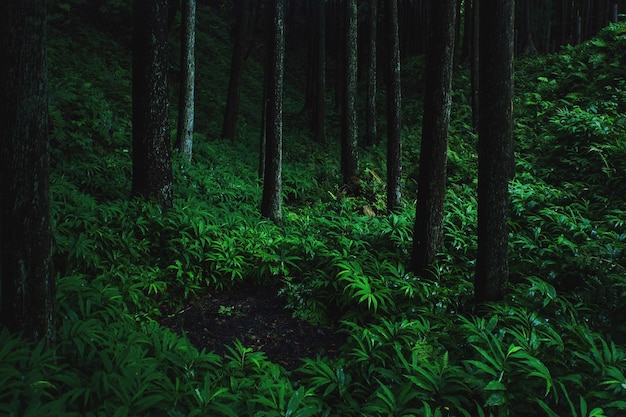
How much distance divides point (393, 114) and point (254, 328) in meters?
6.53

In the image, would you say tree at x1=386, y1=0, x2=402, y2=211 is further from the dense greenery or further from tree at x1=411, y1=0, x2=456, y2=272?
tree at x1=411, y1=0, x2=456, y2=272

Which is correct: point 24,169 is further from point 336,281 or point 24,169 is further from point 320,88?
point 320,88

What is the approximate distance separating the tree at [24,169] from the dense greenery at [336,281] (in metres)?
0.39

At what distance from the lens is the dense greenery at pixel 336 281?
13.3 ft

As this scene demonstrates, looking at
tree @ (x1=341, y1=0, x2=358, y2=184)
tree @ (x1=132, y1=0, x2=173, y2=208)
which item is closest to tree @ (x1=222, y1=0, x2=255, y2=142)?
tree @ (x1=341, y1=0, x2=358, y2=184)

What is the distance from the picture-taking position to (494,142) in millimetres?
5512

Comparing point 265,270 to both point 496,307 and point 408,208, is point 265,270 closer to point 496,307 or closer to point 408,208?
point 496,307

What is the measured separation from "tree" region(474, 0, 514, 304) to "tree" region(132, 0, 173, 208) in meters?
5.86

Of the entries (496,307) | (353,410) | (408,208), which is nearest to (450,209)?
(408,208)

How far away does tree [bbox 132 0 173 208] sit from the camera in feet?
26.5

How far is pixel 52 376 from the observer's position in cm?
381

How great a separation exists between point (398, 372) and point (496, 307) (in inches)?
70.7

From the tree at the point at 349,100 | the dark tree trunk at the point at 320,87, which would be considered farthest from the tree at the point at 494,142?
the dark tree trunk at the point at 320,87

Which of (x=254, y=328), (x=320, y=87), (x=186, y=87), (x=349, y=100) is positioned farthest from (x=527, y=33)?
(x=254, y=328)
